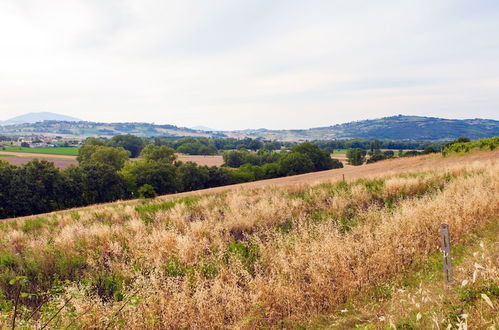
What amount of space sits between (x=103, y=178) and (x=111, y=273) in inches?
1905

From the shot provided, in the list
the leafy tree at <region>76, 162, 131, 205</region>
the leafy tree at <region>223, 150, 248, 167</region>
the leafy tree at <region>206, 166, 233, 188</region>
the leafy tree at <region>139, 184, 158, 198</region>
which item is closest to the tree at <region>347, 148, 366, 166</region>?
the leafy tree at <region>223, 150, 248, 167</region>

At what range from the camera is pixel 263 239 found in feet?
29.8

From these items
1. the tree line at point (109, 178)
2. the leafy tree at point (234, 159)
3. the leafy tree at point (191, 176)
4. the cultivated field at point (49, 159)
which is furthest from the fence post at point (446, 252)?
the leafy tree at point (234, 159)

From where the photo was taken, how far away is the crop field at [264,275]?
4656mm

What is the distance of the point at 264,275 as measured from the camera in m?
6.38

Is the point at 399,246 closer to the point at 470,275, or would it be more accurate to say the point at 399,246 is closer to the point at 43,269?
the point at 470,275

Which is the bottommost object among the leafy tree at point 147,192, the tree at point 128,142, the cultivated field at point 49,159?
the leafy tree at point 147,192

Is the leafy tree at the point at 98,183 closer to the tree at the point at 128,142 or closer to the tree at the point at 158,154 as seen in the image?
the tree at the point at 158,154

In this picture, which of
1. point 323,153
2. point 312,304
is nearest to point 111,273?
point 312,304

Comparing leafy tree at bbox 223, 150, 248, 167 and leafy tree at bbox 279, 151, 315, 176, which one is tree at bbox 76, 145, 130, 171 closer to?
leafy tree at bbox 223, 150, 248, 167

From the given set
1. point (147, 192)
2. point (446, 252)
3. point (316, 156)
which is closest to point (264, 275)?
point (446, 252)

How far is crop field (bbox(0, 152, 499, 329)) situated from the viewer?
4.66 m

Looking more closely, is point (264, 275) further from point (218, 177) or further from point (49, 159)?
point (49, 159)

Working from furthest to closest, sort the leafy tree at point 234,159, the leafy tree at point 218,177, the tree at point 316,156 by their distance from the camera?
the leafy tree at point 234,159 < the tree at point 316,156 < the leafy tree at point 218,177
